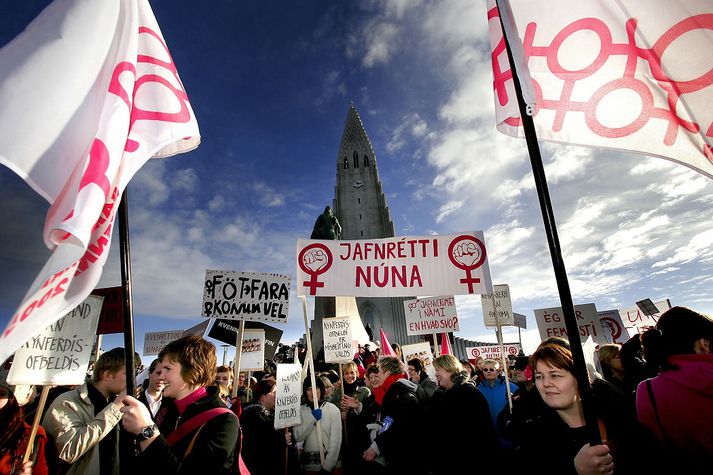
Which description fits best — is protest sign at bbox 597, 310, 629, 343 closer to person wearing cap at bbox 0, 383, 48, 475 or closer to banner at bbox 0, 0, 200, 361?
banner at bbox 0, 0, 200, 361

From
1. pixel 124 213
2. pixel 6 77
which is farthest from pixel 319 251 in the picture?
pixel 6 77

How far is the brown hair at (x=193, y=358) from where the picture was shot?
7.24 feet

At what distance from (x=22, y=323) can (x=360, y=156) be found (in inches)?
1893

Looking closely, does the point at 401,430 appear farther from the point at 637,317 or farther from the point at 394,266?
the point at 637,317

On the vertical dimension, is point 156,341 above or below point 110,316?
below

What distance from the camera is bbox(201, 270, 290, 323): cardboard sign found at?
5.96m

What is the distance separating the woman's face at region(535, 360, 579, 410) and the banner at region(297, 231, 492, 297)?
319cm

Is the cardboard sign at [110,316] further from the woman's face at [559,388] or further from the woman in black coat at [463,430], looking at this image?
the woman's face at [559,388]

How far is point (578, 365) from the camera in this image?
5.14 ft

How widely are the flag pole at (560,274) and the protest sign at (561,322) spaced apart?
28.5ft

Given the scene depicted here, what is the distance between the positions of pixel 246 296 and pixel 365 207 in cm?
3699

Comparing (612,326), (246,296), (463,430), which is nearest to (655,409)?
(463,430)

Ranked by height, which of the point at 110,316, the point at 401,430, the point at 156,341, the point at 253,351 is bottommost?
the point at 401,430

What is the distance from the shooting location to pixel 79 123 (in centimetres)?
200
